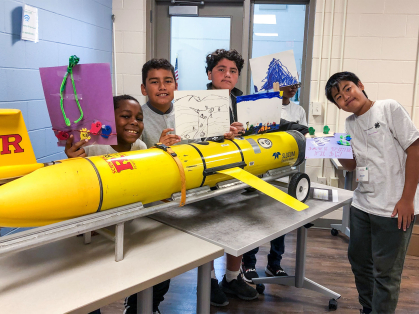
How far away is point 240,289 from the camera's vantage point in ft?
7.48

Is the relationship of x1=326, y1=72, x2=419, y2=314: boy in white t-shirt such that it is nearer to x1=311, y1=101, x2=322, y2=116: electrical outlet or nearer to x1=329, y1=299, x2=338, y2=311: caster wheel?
x1=329, y1=299, x2=338, y2=311: caster wheel

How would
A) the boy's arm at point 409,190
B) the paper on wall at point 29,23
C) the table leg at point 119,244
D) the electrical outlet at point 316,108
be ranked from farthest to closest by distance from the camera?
1. the electrical outlet at point 316,108
2. the paper on wall at point 29,23
3. the boy's arm at point 409,190
4. the table leg at point 119,244

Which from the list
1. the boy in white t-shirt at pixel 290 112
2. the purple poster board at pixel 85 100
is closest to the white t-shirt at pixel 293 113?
the boy in white t-shirt at pixel 290 112

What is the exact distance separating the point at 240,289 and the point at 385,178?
3.71 feet

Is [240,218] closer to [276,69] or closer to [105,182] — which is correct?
[105,182]

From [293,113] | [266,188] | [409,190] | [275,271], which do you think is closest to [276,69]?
[293,113]

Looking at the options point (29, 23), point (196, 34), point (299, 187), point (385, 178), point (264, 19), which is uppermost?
point (264, 19)

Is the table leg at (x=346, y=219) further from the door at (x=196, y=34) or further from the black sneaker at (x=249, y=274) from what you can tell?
the door at (x=196, y=34)

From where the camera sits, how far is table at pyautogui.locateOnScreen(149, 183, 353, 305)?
1.46 m

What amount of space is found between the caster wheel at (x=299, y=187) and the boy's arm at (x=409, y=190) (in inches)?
17.5

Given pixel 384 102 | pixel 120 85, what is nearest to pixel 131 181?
pixel 384 102

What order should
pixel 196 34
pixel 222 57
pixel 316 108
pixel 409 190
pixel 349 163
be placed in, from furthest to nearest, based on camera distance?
pixel 196 34 < pixel 316 108 < pixel 222 57 < pixel 349 163 < pixel 409 190

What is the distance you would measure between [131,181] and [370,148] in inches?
46.2

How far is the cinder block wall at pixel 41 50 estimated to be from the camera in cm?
199
